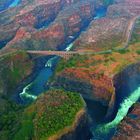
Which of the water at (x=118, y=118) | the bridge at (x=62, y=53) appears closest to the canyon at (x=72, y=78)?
the water at (x=118, y=118)

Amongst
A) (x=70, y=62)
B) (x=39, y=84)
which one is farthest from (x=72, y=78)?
(x=39, y=84)

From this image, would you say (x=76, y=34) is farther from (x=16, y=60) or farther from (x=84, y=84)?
(x=84, y=84)

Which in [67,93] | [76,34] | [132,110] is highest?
[67,93]

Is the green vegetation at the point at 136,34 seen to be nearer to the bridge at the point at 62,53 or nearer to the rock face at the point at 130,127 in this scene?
the bridge at the point at 62,53

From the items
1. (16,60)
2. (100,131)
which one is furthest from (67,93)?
(16,60)

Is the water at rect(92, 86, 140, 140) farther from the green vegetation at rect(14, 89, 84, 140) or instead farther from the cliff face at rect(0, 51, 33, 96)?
the cliff face at rect(0, 51, 33, 96)

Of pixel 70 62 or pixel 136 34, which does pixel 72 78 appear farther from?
pixel 136 34
